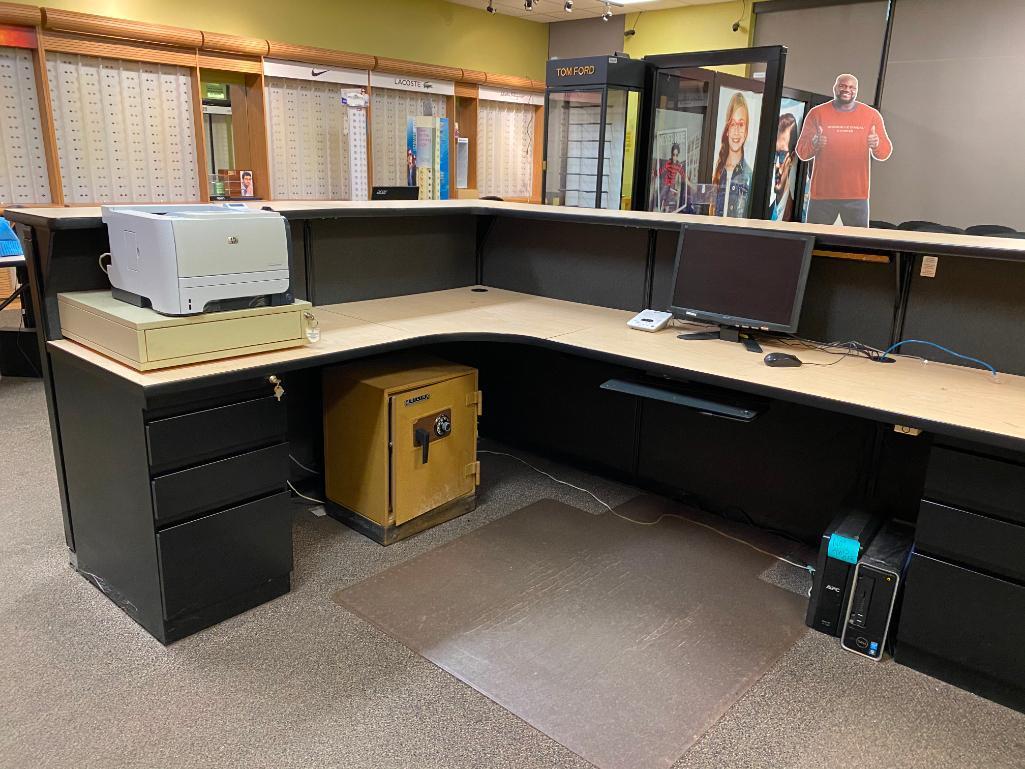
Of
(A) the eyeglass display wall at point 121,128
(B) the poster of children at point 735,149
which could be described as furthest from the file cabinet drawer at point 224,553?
(B) the poster of children at point 735,149

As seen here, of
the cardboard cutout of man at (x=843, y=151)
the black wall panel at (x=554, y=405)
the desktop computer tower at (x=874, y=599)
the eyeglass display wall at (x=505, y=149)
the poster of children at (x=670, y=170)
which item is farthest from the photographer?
the eyeglass display wall at (x=505, y=149)

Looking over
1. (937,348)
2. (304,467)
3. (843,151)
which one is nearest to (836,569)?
(937,348)

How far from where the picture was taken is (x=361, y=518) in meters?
2.80

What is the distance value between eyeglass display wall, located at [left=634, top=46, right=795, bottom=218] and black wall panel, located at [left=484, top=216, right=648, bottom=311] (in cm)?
211

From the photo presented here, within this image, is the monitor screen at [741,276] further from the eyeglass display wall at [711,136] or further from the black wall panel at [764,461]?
the eyeglass display wall at [711,136]

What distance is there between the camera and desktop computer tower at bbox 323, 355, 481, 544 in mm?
2631

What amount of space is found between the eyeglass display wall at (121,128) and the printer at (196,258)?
303 centimetres

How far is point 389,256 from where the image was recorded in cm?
326

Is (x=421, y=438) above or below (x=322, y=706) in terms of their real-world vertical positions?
above

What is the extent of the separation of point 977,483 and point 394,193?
287 centimetres

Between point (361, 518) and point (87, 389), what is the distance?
1.05 m

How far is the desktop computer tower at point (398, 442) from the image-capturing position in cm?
263

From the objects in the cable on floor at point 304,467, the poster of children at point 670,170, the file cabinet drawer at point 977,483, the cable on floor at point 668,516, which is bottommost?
the cable on floor at point 668,516

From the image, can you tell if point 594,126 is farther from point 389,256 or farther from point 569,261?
point 389,256
